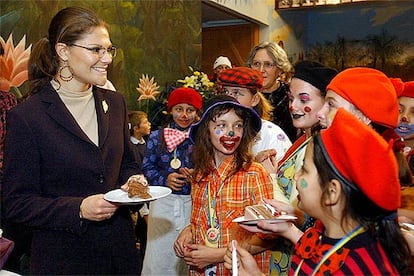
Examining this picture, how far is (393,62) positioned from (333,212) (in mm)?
9754

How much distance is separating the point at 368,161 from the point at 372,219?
212mm

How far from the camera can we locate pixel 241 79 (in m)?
3.15

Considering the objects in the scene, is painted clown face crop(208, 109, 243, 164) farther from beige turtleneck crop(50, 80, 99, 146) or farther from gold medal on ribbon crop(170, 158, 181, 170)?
gold medal on ribbon crop(170, 158, 181, 170)

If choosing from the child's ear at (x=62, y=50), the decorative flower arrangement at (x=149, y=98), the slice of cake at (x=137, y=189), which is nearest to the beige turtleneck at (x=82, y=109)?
the child's ear at (x=62, y=50)

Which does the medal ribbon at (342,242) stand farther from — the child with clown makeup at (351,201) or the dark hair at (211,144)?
the dark hair at (211,144)

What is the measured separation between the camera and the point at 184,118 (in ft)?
13.0

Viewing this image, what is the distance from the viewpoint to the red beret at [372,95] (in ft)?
5.96

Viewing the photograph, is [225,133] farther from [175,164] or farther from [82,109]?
[175,164]

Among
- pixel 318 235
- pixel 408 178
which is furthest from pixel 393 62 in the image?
pixel 318 235

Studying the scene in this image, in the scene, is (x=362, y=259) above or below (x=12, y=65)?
Result: below

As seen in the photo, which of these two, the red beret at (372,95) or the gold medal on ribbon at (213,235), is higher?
the red beret at (372,95)

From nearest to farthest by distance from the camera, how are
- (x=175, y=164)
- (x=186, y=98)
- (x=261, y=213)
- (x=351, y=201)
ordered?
(x=351, y=201) → (x=261, y=213) → (x=175, y=164) → (x=186, y=98)

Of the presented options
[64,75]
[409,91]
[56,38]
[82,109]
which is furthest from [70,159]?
[409,91]

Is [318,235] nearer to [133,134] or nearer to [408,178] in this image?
[408,178]
